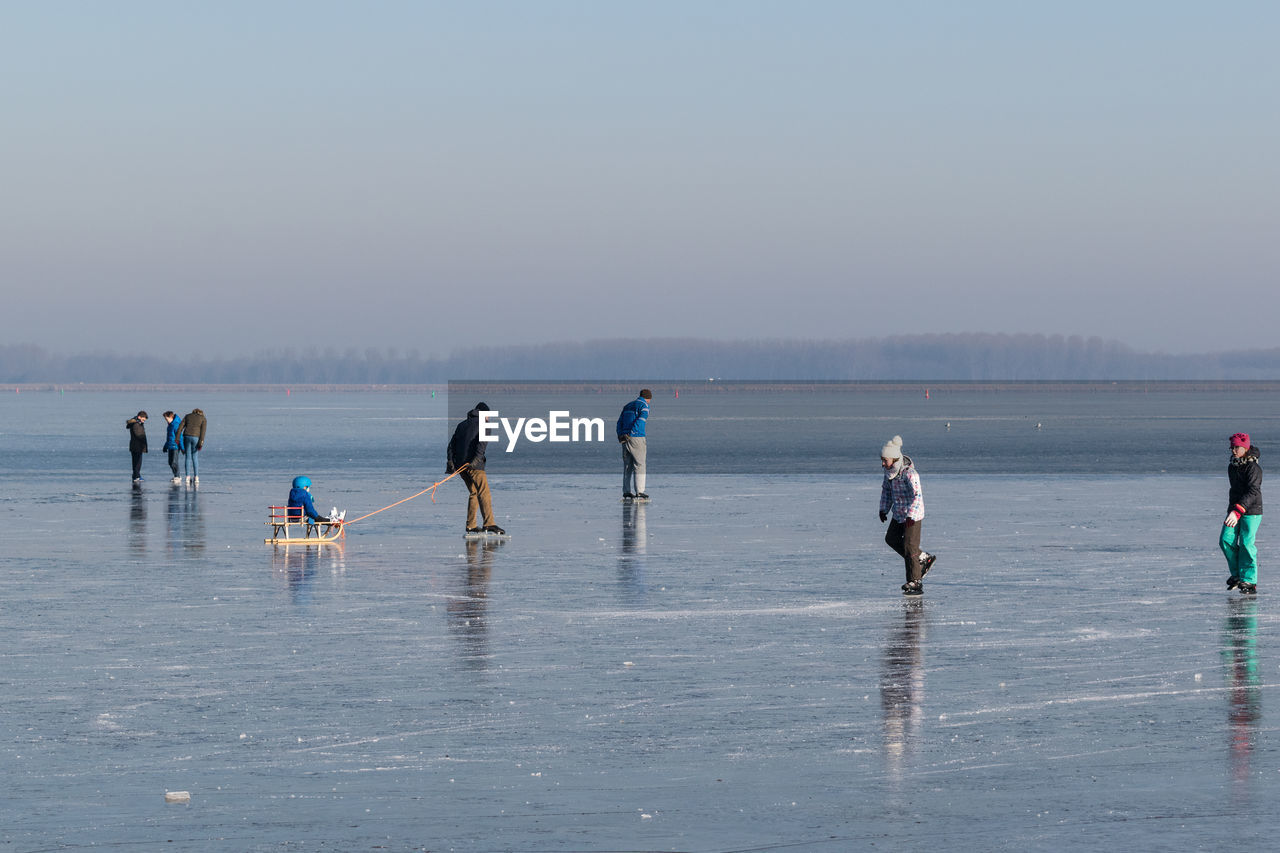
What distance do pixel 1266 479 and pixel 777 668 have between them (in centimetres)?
2793

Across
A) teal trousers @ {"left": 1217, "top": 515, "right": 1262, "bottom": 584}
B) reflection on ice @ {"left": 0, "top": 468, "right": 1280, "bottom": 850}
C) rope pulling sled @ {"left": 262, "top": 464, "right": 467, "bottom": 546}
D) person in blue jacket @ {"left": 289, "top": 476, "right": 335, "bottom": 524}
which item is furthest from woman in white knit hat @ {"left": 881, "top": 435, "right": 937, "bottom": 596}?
person in blue jacket @ {"left": 289, "top": 476, "right": 335, "bottom": 524}

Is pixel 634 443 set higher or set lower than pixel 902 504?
higher

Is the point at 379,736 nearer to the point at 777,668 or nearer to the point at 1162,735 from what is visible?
the point at 777,668

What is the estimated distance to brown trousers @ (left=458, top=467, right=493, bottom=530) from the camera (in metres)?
21.5

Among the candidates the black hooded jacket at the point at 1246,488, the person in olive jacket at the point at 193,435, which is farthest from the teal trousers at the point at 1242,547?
the person in olive jacket at the point at 193,435

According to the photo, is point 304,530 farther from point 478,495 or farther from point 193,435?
point 193,435

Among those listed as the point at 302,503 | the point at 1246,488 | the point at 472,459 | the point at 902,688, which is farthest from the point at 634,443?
the point at 902,688

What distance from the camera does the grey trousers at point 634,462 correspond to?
94.2ft

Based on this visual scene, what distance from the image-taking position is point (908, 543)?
51.6ft

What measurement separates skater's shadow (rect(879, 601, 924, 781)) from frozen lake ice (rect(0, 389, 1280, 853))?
0.04 m

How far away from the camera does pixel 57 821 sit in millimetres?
7082

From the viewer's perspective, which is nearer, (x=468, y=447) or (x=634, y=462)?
(x=468, y=447)

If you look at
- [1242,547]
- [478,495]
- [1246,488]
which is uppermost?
[1246,488]

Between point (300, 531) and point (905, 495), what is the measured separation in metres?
9.77
